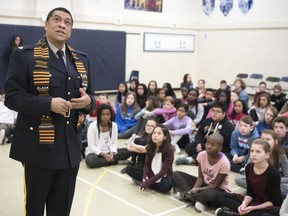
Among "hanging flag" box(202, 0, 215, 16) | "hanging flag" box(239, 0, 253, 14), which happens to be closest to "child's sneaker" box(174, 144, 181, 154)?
"hanging flag" box(239, 0, 253, 14)

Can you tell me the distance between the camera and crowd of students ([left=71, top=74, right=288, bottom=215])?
338cm

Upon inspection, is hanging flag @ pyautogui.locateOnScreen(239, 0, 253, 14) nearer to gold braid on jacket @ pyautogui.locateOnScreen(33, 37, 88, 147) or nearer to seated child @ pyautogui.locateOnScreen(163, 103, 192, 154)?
seated child @ pyautogui.locateOnScreen(163, 103, 192, 154)

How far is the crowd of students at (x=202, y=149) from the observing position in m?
3.38

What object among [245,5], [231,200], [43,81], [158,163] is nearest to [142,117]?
[158,163]

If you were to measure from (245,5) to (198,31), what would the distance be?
7.51 ft

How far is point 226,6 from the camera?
13.4m

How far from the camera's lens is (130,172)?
448 centimetres

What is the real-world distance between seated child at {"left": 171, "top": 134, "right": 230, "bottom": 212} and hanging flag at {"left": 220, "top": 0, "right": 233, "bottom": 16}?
10.6 meters

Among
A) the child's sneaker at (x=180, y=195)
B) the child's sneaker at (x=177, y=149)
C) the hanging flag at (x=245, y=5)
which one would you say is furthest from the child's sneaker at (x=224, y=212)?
the hanging flag at (x=245, y=5)

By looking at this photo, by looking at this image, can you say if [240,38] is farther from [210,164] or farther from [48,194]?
[48,194]

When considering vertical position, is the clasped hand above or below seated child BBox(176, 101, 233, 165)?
above

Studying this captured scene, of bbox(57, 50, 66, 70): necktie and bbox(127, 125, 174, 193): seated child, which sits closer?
bbox(57, 50, 66, 70): necktie

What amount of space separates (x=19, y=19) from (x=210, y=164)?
26.0ft

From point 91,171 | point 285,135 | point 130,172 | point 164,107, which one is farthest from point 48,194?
point 164,107
